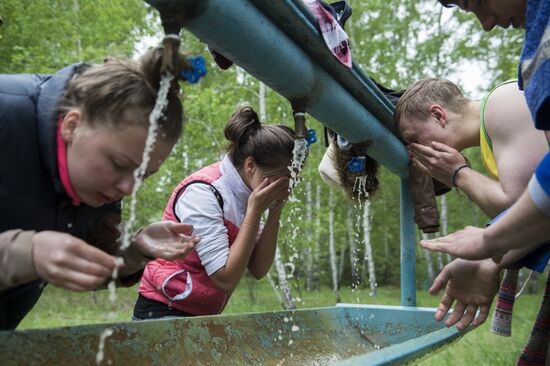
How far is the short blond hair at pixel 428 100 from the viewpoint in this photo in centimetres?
254

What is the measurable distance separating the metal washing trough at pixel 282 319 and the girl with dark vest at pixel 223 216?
0.76ft

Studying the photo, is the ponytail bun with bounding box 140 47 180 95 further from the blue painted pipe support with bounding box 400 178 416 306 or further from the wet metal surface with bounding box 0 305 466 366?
the blue painted pipe support with bounding box 400 178 416 306

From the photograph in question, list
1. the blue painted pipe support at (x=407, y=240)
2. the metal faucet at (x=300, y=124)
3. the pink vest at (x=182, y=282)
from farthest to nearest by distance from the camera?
the blue painted pipe support at (x=407, y=240) → the pink vest at (x=182, y=282) → the metal faucet at (x=300, y=124)

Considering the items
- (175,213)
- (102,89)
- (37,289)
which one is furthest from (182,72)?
(175,213)

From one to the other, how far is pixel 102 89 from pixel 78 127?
13 centimetres

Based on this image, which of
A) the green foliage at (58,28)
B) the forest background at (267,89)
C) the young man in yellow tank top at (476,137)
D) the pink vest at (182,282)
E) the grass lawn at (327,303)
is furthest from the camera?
the green foliage at (58,28)

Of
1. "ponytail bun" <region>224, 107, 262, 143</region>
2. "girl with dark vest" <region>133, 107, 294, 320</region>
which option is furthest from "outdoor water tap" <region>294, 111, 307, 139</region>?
"ponytail bun" <region>224, 107, 262, 143</region>

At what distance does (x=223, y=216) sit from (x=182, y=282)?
361mm

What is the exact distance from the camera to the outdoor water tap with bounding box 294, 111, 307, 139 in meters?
1.93

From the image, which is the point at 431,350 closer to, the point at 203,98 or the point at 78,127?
the point at 78,127

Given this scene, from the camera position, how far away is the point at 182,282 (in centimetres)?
243

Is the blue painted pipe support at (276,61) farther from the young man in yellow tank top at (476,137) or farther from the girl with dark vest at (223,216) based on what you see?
the girl with dark vest at (223,216)

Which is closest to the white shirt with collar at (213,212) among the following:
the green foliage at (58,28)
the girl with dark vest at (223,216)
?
the girl with dark vest at (223,216)

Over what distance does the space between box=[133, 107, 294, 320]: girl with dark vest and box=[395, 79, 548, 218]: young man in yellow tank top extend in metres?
0.65
